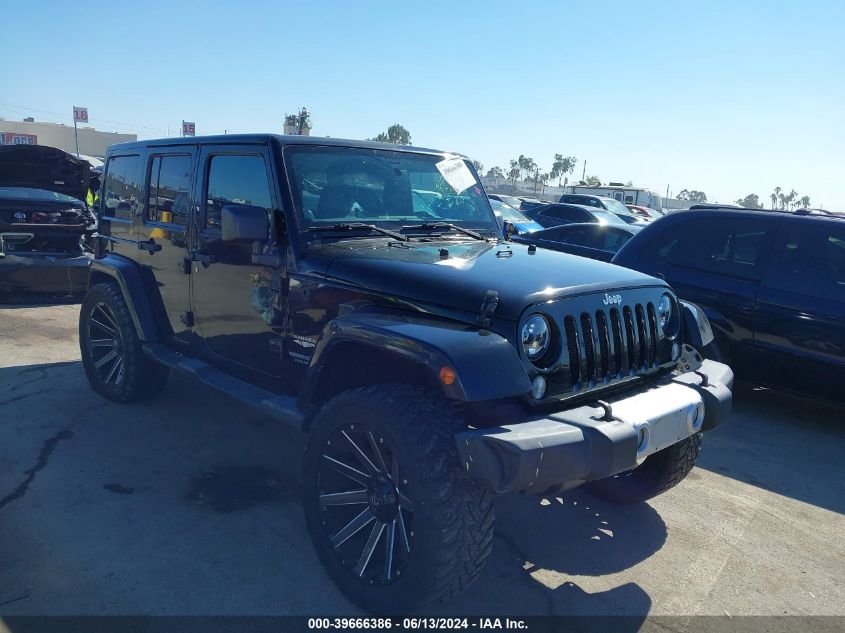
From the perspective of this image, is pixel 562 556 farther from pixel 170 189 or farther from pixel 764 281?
pixel 170 189

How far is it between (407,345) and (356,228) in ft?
4.07

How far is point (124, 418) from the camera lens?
4965 millimetres

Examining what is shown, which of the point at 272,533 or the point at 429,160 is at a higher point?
the point at 429,160

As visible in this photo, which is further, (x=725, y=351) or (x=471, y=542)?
(x=725, y=351)

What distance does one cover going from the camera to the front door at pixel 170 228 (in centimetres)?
446

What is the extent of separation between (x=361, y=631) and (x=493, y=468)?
97cm

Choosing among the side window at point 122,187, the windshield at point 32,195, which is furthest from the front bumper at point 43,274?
the side window at point 122,187

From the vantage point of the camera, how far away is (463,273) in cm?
310

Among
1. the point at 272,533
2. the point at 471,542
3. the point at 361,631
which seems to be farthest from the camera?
the point at 272,533

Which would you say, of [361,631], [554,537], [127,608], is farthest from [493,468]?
[127,608]

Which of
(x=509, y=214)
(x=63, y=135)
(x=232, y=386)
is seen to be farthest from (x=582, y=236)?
(x=63, y=135)

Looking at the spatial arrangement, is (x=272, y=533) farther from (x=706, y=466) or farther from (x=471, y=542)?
(x=706, y=466)

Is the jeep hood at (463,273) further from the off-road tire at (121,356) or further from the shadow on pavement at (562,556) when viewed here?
the off-road tire at (121,356)

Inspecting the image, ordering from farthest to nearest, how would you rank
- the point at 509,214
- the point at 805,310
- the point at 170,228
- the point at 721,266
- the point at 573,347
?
the point at 509,214 < the point at 721,266 < the point at 805,310 < the point at 170,228 < the point at 573,347
